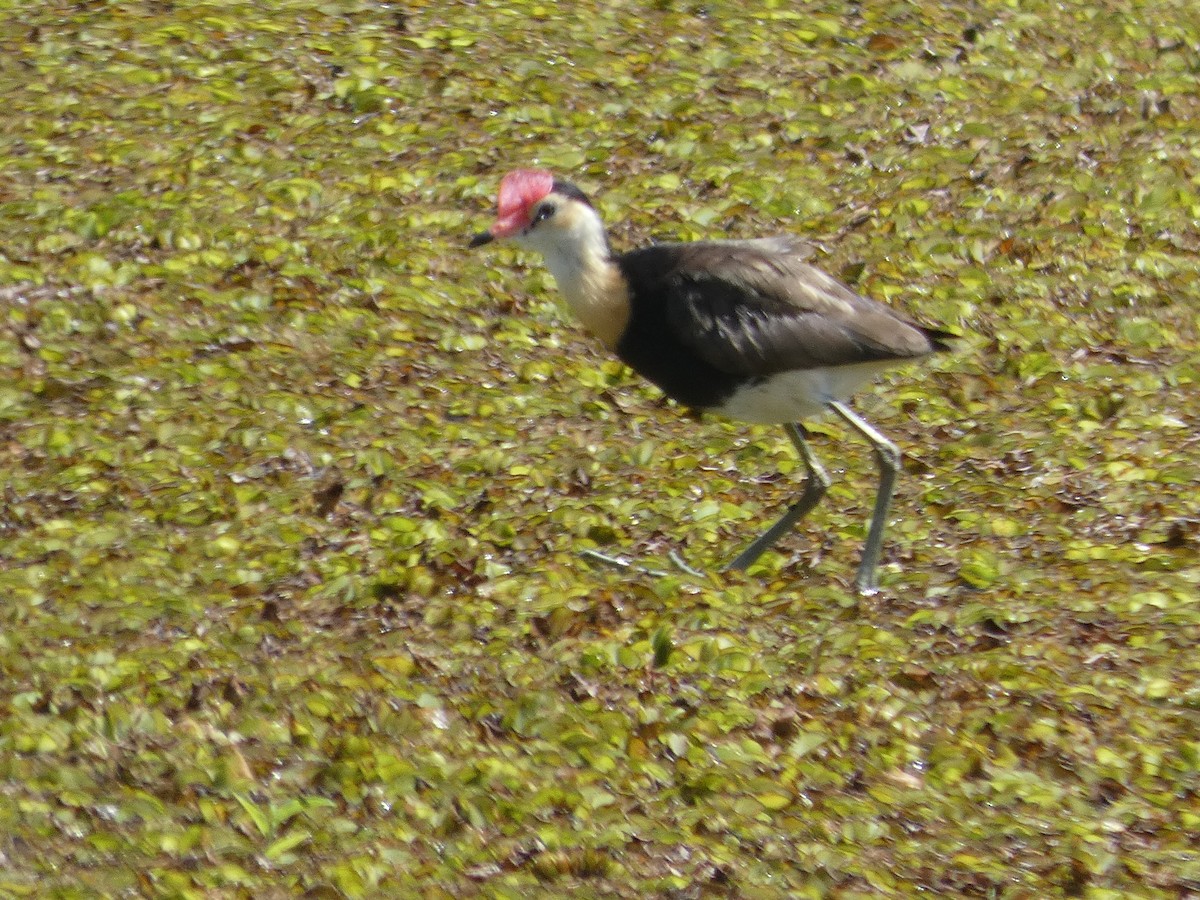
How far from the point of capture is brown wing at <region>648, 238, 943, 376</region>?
8.23 metres

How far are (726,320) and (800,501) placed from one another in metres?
1.19

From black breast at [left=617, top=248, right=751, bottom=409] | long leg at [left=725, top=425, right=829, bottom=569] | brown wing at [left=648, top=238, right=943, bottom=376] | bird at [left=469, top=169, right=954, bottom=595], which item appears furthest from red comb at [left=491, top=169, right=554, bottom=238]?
long leg at [left=725, top=425, right=829, bottom=569]

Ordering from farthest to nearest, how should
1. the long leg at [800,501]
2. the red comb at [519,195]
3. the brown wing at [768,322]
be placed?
the long leg at [800,501] < the red comb at [519,195] < the brown wing at [768,322]

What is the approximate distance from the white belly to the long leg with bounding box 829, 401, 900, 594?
107 millimetres

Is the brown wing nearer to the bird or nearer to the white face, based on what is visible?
the bird

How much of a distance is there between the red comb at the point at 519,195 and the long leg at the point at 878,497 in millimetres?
1754

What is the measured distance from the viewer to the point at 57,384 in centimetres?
985

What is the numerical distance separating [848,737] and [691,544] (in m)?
1.83

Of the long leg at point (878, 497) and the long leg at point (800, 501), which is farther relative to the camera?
the long leg at point (800, 501)

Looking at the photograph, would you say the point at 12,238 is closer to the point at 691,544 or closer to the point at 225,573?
the point at 225,573

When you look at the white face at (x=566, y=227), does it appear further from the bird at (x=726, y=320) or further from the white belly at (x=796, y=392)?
the white belly at (x=796, y=392)

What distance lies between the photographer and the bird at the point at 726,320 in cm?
826

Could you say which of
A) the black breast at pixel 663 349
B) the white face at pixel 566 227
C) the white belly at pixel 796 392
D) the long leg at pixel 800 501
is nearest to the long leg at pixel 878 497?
the white belly at pixel 796 392

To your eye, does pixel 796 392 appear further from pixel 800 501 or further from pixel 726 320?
pixel 800 501
